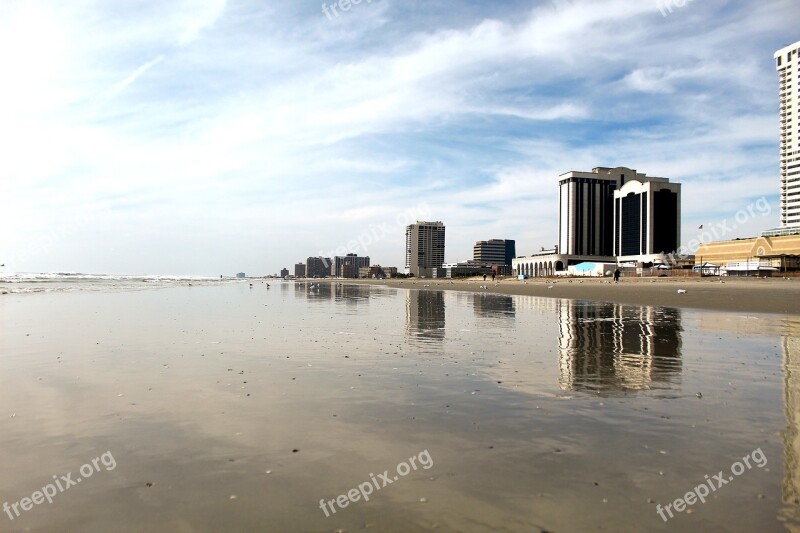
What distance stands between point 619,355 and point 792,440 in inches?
278

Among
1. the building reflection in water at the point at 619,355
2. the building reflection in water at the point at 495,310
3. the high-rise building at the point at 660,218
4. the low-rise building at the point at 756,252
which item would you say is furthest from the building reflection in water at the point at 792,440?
the high-rise building at the point at 660,218

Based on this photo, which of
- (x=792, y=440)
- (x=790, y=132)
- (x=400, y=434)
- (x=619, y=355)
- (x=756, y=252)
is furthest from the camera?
(x=790, y=132)

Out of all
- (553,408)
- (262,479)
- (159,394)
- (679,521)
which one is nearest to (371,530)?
(262,479)

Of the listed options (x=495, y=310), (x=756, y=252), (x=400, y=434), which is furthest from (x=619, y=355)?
(x=756, y=252)

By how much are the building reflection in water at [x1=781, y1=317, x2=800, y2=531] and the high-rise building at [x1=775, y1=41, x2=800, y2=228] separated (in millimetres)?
225881

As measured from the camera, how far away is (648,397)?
898cm

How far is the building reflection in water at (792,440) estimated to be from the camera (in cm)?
470

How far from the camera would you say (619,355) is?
44.7 feet

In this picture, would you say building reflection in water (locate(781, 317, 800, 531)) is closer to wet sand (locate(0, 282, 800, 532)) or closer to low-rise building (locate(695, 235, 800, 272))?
wet sand (locate(0, 282, 800, 532))

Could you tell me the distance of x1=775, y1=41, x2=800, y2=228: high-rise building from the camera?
18700 centimetres

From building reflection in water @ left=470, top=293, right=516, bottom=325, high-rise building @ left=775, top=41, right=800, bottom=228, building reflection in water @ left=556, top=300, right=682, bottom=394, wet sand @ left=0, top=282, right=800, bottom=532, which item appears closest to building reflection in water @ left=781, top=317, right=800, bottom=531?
wet sand @ left=0, top=282, right=800, bottom=532

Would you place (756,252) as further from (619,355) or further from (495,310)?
(619,355)

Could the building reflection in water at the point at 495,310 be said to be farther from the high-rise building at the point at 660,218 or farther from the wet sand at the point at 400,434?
the high-rise building at the point at 660,218

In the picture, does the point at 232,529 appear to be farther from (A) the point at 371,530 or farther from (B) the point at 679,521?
(B) the point at 679,521
